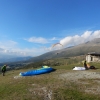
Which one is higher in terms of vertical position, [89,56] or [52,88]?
[89,56]

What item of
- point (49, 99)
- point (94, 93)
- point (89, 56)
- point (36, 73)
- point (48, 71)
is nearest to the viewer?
point (49, 99)

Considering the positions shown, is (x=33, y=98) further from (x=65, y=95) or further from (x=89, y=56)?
(x=89, y=56)

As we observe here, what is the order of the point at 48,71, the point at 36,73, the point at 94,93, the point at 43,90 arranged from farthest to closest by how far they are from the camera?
1. the point at 48,71
2. the point at 36,73
3. the point at 43,90
4. the point at 94,93

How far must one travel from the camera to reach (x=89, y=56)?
225 ft

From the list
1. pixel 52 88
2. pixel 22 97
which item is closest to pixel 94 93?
pixel 52 88

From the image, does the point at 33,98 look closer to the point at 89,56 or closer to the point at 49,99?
the point at 49,99

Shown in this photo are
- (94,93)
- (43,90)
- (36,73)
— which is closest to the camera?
(94,93)

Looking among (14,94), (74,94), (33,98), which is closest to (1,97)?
(14,94)

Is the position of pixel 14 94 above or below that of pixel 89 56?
below

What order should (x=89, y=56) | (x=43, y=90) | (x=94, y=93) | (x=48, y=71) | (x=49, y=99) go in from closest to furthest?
(x=49, y=99), (x=94, y=93), (x=43, y=90), (x=48, y=71), (x=89, y=56)

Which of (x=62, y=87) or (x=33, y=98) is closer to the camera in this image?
(x=33, y=98)

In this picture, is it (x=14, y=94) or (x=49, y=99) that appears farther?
(x=14, y=94)

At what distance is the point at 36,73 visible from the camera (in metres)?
32.1

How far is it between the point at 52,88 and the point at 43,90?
1292 mm
